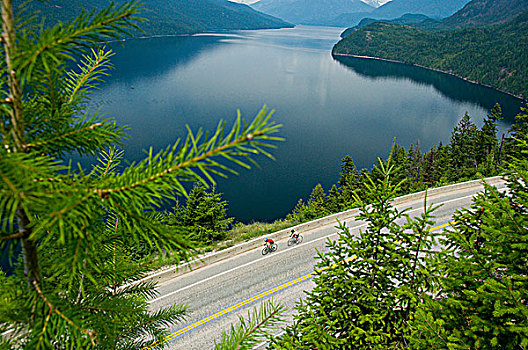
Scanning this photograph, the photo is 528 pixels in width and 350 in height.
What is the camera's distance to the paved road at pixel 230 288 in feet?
41.2

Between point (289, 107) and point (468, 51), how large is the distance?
131942 mm

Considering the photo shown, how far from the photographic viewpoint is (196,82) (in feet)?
295

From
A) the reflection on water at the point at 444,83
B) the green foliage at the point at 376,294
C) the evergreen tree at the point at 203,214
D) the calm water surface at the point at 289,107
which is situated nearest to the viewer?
the green foliage at the point at 376,294

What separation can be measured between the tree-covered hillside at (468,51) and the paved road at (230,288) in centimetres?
12187

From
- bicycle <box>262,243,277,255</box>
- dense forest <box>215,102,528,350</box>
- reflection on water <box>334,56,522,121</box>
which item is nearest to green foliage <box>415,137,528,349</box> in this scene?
dense forest <box>215,102,528,350</box>

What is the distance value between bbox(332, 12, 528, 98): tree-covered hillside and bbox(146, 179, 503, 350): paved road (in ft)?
400

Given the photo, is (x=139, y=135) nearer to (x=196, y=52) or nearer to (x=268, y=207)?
(x=268, y=207)

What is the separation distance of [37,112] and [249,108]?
64.9 m

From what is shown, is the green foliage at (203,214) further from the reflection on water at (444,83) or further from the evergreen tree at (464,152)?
the reflection on water at (444,83)

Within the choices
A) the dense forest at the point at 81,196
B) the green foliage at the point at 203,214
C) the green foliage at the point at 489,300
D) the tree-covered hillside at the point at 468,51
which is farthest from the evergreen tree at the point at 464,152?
the tree-covered hillside at the point at 468,51

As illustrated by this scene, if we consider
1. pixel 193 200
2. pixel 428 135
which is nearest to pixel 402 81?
pixel 428 135

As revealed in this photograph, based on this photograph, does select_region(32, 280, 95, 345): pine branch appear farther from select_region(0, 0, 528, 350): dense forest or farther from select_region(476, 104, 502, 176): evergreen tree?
select_region(476, 104, 502, 176): evergreen tree

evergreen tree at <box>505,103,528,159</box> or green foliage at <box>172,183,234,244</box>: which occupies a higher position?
evergreen tree at <box>505,103,528,159</box>

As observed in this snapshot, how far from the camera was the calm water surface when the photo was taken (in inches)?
1827
